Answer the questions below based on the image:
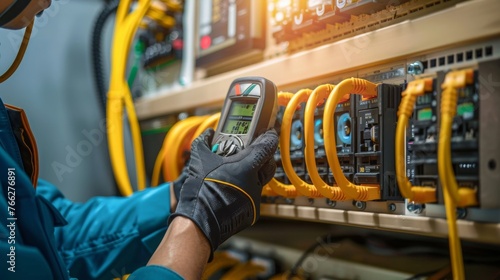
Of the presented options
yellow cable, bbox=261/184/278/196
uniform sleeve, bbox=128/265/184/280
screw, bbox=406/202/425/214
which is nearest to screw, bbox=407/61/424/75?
screw, bbox=406/202/425/214

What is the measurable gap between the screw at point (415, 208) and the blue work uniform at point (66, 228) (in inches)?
17.1

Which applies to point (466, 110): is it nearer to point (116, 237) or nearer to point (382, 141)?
point (382, 141)

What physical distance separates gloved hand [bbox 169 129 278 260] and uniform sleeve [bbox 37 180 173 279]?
34cm

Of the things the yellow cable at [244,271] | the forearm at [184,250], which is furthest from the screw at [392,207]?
the yellow cable at [244,271]

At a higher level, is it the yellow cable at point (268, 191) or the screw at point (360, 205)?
the yellow cable at point (268, 191)

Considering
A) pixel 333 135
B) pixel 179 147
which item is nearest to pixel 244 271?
pixel 179 147

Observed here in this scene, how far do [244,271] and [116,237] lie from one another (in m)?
0.49

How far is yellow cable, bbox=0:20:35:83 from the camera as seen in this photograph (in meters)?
0.86

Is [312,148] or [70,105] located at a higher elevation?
[70,105]

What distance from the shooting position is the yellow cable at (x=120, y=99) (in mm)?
1668

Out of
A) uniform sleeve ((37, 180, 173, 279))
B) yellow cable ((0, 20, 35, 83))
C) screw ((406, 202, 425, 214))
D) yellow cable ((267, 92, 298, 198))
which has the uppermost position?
yellow cable ((0, 20, 35, 83))

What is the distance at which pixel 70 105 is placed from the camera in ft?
5.65

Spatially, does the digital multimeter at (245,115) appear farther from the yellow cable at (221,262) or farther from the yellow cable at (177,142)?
the yellow cable at (221,262)

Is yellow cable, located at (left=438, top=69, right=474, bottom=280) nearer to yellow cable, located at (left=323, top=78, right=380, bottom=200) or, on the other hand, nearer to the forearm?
yellow cable, located at (left=323, top=78, right=380, bottom=200)
